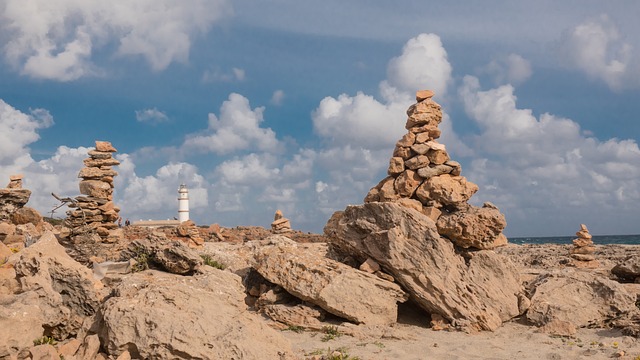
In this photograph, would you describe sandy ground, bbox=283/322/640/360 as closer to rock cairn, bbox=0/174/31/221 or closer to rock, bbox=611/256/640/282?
rock, bbox=611/256/640/282

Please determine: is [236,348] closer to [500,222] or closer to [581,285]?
[500,222]

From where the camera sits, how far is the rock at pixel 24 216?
73.6ft

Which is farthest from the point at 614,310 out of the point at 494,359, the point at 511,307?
the point at 494,359

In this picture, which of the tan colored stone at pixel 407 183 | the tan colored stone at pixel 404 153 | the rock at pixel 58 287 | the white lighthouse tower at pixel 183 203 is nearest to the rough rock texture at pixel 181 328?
the rock at pixel 58 287

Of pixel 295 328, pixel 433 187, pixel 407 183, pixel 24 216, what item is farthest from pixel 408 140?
pixel 24 216

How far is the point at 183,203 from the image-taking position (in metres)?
39.1

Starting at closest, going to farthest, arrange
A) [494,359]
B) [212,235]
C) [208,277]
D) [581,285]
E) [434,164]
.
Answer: [494,359] < [208,277] < [581,285] < [434,164] < [212,235]

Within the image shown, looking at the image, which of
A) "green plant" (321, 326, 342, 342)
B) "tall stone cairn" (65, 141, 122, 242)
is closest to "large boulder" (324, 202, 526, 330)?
"green plant" (321, 326, 342, 342)

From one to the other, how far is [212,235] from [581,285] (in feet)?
71.8

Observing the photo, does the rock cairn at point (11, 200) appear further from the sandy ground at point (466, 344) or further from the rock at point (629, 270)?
the rock at point (629, 270)

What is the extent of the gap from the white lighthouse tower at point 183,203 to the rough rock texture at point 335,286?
89.0ft

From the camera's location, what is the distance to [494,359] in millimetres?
10062

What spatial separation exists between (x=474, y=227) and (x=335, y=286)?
3.64 m

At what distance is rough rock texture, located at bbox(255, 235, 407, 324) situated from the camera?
1204cm
